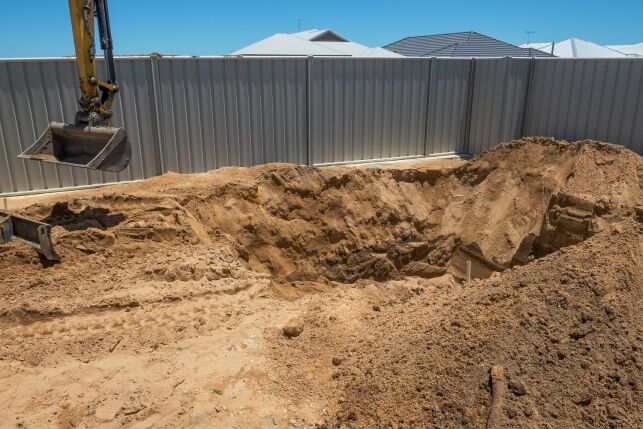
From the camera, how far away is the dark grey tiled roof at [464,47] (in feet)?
65.9

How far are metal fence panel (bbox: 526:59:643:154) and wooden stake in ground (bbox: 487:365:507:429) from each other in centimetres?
782

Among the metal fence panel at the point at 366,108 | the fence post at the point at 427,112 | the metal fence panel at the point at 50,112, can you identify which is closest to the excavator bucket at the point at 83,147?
the metal fence panel at the point at 50,112

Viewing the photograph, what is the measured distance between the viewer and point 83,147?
677cm

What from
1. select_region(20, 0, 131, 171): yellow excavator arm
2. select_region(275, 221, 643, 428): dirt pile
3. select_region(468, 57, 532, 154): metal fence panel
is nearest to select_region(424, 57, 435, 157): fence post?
select_region(468, 57, 532, 154): metal fence panel

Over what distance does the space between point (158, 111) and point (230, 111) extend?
1.25 meters

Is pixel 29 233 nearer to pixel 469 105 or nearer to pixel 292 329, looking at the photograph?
pixel 292 329

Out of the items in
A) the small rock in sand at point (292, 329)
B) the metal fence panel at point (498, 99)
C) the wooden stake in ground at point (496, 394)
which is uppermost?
the metal fence panel at point (498, 99)

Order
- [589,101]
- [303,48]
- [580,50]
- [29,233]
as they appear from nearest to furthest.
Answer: [29,233], [589,101], [303,48], [580,50]

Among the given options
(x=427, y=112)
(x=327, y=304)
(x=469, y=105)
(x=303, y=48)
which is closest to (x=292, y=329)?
(x=327, y=304)

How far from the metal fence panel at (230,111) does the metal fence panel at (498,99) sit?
4220mm

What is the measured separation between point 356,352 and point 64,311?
3.00 metres

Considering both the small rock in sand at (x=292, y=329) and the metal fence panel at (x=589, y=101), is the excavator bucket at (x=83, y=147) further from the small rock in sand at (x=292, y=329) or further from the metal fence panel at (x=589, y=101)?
the metal fence panel at (x=589, y=101)

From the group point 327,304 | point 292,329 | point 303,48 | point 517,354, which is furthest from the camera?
point 303,48

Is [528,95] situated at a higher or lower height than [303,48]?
lower
